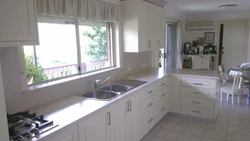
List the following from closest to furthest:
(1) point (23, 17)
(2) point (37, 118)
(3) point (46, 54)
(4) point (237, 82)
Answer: (1) point (23, 17) < (2) point (37, 118) < (3) point (46, 54) < (4) point (237, 82)

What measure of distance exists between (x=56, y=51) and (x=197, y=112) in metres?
2.62

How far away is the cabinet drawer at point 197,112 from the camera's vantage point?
135 inches

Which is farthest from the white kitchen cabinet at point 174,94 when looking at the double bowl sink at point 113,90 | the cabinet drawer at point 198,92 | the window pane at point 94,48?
the window pane at point 94,48

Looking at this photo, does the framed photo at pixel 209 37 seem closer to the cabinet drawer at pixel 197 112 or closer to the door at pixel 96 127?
the cabinet drawer at pixel 197 112

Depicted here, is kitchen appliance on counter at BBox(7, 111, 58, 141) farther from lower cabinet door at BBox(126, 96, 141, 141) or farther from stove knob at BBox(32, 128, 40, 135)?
lower cabinet door at BBox(126, 96, 141, 141)

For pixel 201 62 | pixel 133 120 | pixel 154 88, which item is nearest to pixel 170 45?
pixel 201 62

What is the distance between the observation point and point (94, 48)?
2951 mm

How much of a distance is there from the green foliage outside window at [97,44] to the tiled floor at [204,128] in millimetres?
1459

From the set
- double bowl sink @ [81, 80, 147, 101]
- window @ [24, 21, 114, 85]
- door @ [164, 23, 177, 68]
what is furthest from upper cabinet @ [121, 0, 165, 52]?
door @ [164, 23, 177, 68]

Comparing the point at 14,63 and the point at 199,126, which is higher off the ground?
the point at 14,63

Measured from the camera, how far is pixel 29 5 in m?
1.46

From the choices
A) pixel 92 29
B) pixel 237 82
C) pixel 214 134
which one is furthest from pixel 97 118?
pixel 237 82

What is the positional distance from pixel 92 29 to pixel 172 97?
1.96 m

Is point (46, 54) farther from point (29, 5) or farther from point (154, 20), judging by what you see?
point (154, 20)
